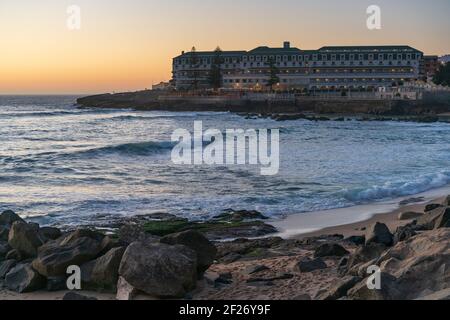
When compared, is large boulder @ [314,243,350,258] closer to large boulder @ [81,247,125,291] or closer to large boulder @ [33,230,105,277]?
large boulder @ [81,247,125,291]

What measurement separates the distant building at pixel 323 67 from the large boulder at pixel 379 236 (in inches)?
3825

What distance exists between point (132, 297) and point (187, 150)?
87.5 ft

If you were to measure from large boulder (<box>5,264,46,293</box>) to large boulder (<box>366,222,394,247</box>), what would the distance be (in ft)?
17.1

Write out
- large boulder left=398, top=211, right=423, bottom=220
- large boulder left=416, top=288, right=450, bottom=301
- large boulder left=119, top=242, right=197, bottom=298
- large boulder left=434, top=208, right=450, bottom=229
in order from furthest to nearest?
1. large boulder left=398, top=211, right=423, bottom=220
2. large boulder left=434, top=208, right=450, bottom=229
3. large boulder left=119, top=242, right=197, bottom=298
4. large boulder left=416, top=288, right=450, bottom=301

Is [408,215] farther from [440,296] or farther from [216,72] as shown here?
[216,72]

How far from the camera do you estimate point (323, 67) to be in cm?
11206

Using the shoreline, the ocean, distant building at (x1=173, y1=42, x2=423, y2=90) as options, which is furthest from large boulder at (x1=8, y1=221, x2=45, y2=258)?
distant building at (x1=173, y1=42, x2=423, y2=90)

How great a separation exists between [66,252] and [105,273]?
36.8 inches

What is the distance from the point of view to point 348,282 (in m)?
6.74

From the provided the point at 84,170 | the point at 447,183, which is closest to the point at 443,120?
the point at 447,183

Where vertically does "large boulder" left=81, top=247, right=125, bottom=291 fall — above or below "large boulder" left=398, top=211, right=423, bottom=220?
above

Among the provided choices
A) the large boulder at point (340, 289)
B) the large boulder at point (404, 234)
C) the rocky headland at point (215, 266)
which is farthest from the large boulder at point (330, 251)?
the large boulder at point (340, 289)

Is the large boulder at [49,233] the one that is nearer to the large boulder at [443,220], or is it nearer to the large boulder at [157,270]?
the large boulder at [157,270]

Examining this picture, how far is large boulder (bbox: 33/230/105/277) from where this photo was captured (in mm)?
8242
